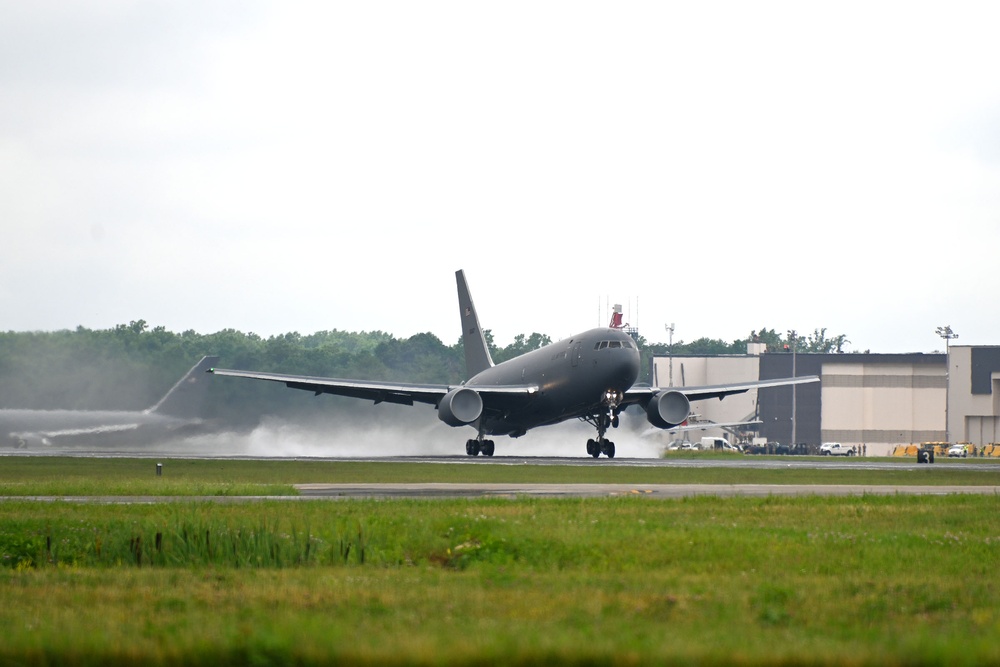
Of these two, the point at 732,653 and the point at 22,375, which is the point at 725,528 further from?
the point at 22,375

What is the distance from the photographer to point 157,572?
48.4 ft

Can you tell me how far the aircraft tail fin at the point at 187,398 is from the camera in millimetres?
74250

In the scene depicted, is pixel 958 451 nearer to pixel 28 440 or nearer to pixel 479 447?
pixel 479 447

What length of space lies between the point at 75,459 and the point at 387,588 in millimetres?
40940

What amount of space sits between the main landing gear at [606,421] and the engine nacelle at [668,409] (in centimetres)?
235

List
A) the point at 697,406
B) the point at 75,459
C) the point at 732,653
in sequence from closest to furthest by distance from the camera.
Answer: the point at 732,653 → the point at 75,459 → the point at 697,406

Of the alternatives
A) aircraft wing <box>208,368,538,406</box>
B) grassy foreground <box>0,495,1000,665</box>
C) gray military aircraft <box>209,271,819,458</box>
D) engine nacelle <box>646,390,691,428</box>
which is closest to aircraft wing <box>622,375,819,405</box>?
gray military aircraft <box>209,271,819,458</box>

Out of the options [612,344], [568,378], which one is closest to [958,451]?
[568,378]

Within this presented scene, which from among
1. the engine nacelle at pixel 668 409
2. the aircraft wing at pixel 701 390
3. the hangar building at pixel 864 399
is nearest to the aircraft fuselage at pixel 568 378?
the aircraft wing at pixel 701 390

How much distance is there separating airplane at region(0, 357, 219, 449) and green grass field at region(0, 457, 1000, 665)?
156 feet

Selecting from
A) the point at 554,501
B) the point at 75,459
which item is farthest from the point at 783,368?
the point at 554,501

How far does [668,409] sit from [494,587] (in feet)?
157

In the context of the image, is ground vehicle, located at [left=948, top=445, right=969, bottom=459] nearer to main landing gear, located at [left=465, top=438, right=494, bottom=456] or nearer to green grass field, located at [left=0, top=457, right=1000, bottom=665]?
main landing gear, located at [left=465, top=438, right=494, bottom=456]

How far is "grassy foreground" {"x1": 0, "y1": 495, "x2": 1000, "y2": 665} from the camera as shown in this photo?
8.95m
